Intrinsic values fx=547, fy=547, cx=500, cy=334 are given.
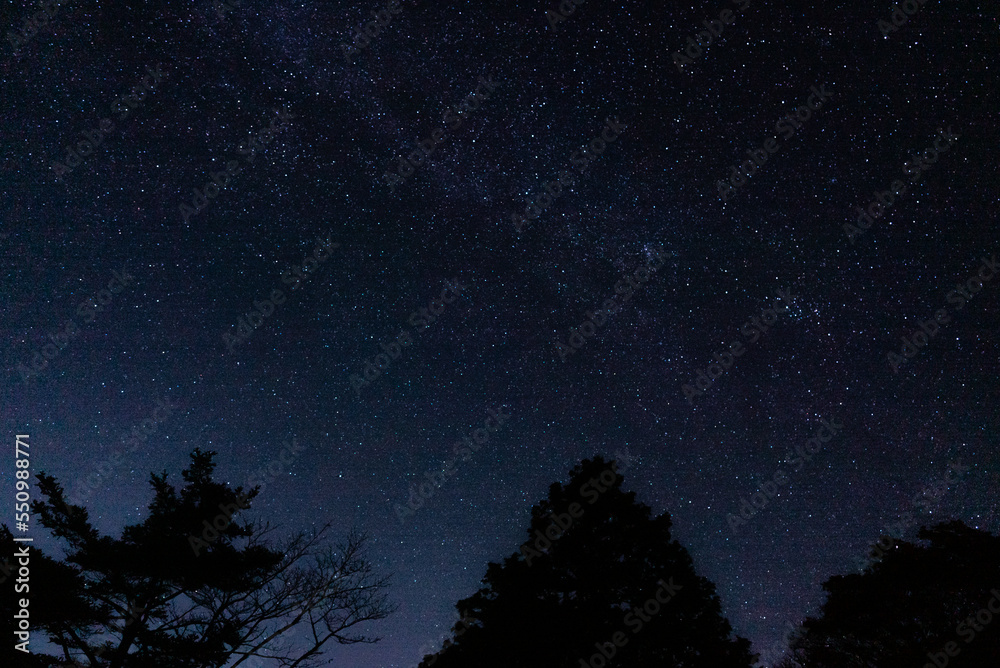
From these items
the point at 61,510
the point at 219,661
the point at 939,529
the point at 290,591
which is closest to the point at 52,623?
the point at 61,510

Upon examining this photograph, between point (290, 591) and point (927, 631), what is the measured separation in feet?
53.9

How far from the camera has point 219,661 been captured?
14.2 m

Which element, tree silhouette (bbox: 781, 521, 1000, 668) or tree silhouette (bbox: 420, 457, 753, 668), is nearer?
tree silhouette (bbox: 420, 457, 753, 668)

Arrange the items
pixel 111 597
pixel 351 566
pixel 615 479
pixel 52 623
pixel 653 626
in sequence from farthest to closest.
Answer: pixel 351 566 → pixel 111 597 → pixel 52 623 → pixel 615 479 → pixel 653 626

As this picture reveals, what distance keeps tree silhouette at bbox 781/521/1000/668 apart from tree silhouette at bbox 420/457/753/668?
5.21 metres

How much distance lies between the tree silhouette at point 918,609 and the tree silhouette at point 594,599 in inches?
205

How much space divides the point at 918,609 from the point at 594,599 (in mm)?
8489

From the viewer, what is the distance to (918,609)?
1334 centimetres

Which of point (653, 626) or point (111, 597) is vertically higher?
point (111, 597)

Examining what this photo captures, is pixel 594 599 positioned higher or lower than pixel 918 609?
higher

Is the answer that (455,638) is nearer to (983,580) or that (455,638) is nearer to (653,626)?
(653,626)

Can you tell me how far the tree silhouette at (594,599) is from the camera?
1102 centimetres

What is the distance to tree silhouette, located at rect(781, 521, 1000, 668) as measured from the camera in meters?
12.2

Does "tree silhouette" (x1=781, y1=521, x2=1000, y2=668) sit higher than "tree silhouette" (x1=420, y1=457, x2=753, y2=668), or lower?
lower
